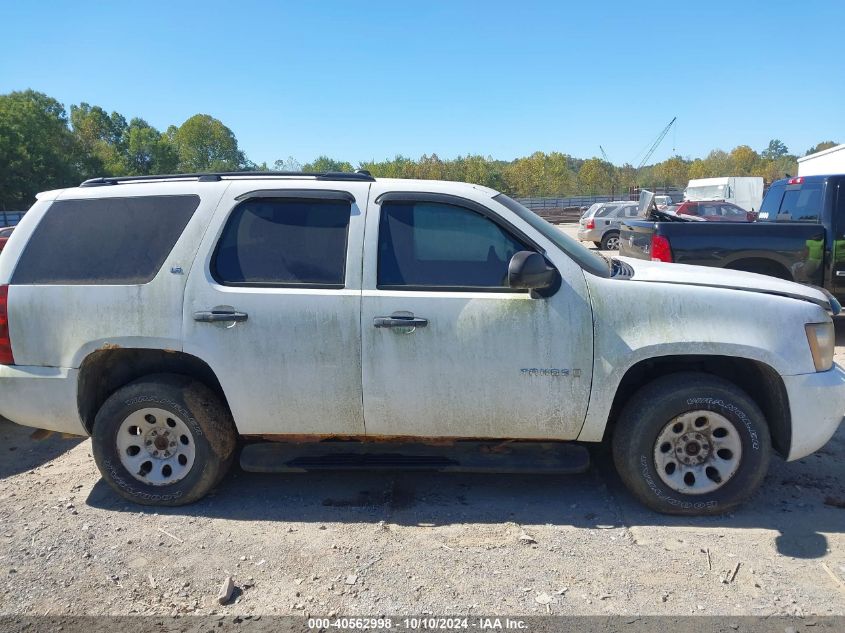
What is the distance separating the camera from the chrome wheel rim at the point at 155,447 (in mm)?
3836

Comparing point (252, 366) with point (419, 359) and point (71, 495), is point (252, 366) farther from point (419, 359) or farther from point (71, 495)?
point (71, 495)

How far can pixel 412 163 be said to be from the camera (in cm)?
6819

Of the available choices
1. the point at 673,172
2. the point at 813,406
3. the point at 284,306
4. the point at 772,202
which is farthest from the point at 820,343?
the point at 673,172

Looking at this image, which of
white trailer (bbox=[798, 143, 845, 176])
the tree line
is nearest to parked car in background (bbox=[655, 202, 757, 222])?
white trailer (bbox=[798, 143, 845, 176])

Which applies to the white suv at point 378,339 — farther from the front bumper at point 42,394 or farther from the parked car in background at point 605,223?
→ the parked car in background at point 605,223

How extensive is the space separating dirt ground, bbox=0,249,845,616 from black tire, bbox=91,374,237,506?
13 centimetres

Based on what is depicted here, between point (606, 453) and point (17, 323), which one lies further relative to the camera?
point (606, 453)

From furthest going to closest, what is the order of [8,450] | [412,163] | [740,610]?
[412,163] → [8,450] → [740,610]

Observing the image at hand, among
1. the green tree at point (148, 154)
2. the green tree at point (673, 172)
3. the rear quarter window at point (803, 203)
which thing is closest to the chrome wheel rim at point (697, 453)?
the rear quarter window at point (803, 203)

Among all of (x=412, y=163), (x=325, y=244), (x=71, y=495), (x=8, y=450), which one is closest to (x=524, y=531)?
(x=325, y=244)

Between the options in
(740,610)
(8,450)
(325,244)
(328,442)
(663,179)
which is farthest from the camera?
(663,179)

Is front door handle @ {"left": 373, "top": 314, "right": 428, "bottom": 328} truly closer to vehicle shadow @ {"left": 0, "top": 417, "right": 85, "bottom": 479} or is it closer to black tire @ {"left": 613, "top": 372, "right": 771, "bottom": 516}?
black tire @ {"left": 613, "top": 372, "right": 771, "bottom": 516}

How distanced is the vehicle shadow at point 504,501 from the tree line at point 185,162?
91.7ft

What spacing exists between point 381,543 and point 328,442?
82 cm
